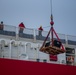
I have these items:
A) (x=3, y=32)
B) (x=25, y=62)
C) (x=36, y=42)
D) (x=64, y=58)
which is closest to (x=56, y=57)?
(x=64, y=58)

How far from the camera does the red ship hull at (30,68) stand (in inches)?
465

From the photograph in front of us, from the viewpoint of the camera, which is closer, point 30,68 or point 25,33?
point 30,68

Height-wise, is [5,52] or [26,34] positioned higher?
[26,34]

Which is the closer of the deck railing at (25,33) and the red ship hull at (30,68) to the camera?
the red ship hull at (30,68)

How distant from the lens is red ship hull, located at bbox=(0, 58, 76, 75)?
11.8 meters

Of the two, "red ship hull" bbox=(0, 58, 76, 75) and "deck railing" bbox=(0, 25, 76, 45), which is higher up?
"deck railing" bbox=(0, 25, 76, 45)

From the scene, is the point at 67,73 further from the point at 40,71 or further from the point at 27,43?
the point at 27,43

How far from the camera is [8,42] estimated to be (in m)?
12.9

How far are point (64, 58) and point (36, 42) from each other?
1937 mm

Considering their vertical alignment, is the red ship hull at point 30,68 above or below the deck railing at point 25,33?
below

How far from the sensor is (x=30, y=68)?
1241cm

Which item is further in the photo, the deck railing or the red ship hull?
the deck railing

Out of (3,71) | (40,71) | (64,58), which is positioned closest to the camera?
(3,71)

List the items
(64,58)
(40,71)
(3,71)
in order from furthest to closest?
1. (64,58)
2. (40,71)
3. (3,71)
